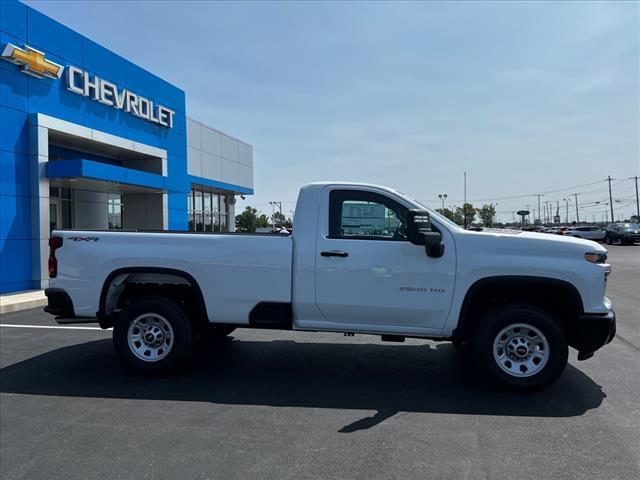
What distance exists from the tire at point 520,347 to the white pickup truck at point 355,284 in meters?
0.01

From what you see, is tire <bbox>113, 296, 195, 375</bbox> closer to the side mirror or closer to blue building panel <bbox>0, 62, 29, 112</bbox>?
the side mirror

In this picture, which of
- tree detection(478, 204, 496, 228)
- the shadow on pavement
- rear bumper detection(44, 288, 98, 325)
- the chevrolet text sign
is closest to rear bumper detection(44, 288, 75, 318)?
rear bumper detection(44, 288, 98, 325)

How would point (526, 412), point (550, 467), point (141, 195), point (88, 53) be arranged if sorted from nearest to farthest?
point (550, 467), point (526, 412), point (88, 53), point (141, 195)

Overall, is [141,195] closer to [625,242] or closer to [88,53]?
[88,53]

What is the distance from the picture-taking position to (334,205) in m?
5.57

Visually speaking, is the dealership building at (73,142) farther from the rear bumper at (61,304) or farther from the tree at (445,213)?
the tree at (445,213)

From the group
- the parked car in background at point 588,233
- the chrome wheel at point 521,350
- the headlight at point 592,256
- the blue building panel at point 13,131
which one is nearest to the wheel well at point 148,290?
the chrome wheel at point 521,350

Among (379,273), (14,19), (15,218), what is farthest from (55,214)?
(379,273)

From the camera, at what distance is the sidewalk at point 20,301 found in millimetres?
10641

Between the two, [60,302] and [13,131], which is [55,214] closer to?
[13,131]

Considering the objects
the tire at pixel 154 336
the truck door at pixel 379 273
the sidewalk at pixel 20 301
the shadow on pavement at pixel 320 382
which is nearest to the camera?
the shadow on pavement at pixel 320 382

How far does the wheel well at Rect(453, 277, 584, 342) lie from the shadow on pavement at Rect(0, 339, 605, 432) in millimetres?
679

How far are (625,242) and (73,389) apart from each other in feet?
129

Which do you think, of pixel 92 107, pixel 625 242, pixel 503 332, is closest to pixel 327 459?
pixel 503 332
